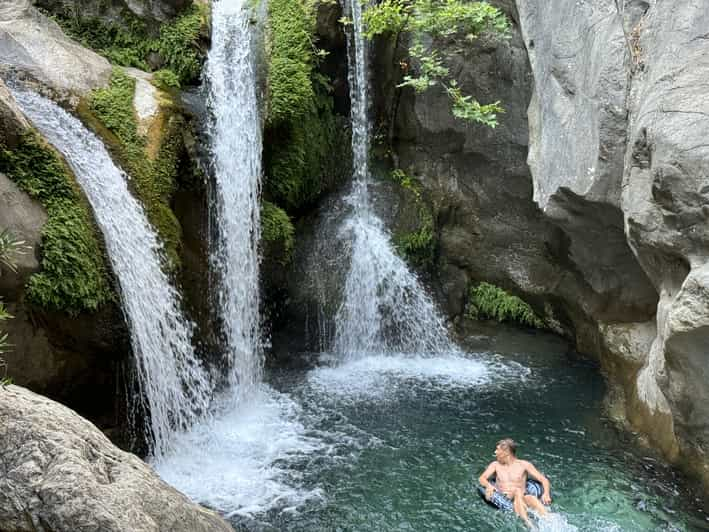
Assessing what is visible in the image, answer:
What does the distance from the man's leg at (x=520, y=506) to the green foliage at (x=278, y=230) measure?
4977 mm

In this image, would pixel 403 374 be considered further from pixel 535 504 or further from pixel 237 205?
pixel 535 504

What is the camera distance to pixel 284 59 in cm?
951

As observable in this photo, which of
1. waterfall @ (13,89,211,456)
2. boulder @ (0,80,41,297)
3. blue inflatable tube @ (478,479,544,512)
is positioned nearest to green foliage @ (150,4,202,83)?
waterfall @ (13,89,211,456)

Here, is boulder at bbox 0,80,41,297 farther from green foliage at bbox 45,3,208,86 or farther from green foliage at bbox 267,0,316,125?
green foliage at bbox 267,0,316,125

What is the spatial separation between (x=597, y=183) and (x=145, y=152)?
520cm

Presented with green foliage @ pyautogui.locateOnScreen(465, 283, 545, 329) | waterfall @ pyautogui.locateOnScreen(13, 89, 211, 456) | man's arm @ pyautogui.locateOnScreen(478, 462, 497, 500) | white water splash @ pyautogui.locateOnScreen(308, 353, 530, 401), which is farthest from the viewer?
green foliage @ pyautogui.locateOnScreen(465, 283, 545, 329)

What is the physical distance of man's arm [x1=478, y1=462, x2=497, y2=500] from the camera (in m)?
5.90

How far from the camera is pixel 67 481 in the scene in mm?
2988

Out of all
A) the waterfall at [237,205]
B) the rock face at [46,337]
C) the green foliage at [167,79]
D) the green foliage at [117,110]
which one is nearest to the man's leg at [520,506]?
the waterfall at [237,205]

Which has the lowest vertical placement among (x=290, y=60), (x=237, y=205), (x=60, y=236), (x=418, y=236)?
(x=60, y=236)

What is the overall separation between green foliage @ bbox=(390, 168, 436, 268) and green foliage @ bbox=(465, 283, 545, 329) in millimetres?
1082

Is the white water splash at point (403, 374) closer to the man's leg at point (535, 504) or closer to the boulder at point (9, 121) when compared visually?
the man's leg at point (535, 504)

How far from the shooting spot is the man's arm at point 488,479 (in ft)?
19.4

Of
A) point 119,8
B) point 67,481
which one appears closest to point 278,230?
point 119,8
